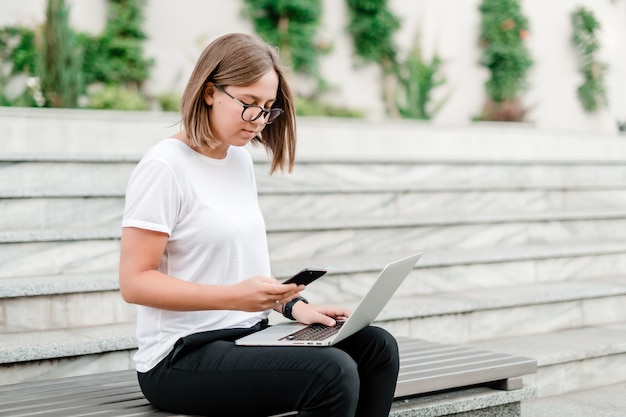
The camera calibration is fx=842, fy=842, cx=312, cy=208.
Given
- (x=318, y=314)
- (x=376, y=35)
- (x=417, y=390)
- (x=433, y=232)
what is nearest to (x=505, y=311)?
(x=433, y=232)

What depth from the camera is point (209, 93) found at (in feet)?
7.15

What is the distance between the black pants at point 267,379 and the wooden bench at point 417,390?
0.12m

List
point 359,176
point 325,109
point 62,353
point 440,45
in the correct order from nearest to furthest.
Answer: point 62,353 → point 359,176 → point 325,109 → point 440,45

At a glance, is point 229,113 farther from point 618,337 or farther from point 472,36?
point 472,36

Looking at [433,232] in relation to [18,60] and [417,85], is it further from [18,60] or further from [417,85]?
[417,85]

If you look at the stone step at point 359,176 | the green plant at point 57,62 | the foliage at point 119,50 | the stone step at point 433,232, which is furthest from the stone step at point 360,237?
the foliage at point 119,50

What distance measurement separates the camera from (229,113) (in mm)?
2158

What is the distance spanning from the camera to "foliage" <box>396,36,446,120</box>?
885cm

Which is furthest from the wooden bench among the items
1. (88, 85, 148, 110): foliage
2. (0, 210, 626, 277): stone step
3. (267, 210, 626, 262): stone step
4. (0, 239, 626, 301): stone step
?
(88, 85, 148, 110): foliage

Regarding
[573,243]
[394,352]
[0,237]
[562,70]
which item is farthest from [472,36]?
[394,352]

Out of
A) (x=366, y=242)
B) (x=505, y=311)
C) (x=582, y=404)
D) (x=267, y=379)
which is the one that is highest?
(x=267, y=379)

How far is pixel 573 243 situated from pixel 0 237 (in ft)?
11.0

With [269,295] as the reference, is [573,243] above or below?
below

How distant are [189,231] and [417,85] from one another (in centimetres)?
703
